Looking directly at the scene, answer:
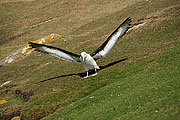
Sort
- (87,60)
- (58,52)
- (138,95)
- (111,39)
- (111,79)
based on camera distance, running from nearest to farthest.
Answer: (138,95)
(111,79)
(87,60)
(111,39)
(58,52)

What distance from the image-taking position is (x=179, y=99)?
12023 millimetres

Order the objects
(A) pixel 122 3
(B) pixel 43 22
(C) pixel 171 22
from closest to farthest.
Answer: (C) pixel 171 22
(A) pixel 122 3
(B) pixel 43 22

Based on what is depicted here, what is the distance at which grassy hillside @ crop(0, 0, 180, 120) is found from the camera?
1425 centimetres

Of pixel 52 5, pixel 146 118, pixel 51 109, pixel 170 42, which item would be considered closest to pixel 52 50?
pixel 51 109

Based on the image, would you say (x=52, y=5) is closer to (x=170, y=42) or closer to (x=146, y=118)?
(x=170, y=42)

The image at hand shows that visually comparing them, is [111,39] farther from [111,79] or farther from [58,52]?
[58,52]

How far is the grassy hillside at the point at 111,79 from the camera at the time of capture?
14.3m

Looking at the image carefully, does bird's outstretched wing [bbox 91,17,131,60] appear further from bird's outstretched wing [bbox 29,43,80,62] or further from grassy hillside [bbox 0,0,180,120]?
bird's outstretched wing [bbox 29,43,80,62]

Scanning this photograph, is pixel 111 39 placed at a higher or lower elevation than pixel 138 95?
higher

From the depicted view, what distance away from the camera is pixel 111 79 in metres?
20.2

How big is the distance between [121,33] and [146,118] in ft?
39.0

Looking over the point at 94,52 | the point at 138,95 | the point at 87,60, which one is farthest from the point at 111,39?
the point at 138,95

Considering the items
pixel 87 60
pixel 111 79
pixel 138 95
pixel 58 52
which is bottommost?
pixel 138 95

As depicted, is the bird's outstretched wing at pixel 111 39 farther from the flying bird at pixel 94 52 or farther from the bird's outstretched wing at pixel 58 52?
the bird's outstretched wing at pixel 58 52
